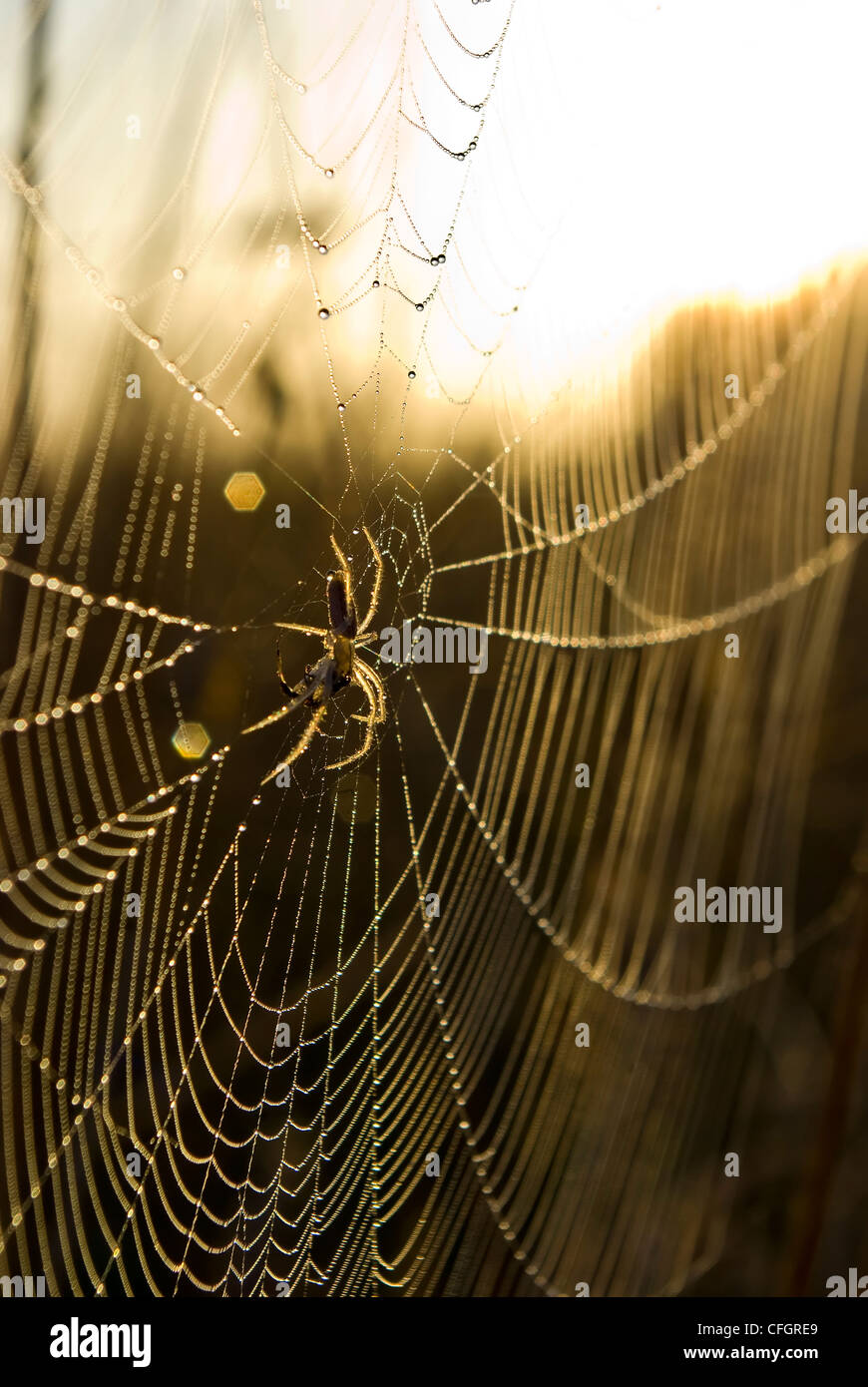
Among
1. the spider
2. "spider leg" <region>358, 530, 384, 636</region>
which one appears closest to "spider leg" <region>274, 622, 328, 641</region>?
the spider

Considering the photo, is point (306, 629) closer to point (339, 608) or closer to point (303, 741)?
point (339, 608)

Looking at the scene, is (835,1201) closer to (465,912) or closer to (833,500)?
(465,912)

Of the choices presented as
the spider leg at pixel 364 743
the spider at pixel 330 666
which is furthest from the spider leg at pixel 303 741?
the spider leg at pixel 364 743

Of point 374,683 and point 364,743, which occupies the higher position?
point 374,683

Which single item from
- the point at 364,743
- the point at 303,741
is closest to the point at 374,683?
the point at 364,743

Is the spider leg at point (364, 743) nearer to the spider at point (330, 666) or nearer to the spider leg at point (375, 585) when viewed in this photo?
the spider at point (330, 666)

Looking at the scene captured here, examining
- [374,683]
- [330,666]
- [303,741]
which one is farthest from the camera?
[374,683]

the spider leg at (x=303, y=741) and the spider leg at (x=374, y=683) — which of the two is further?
the spider leg at (x=374, y=683)
